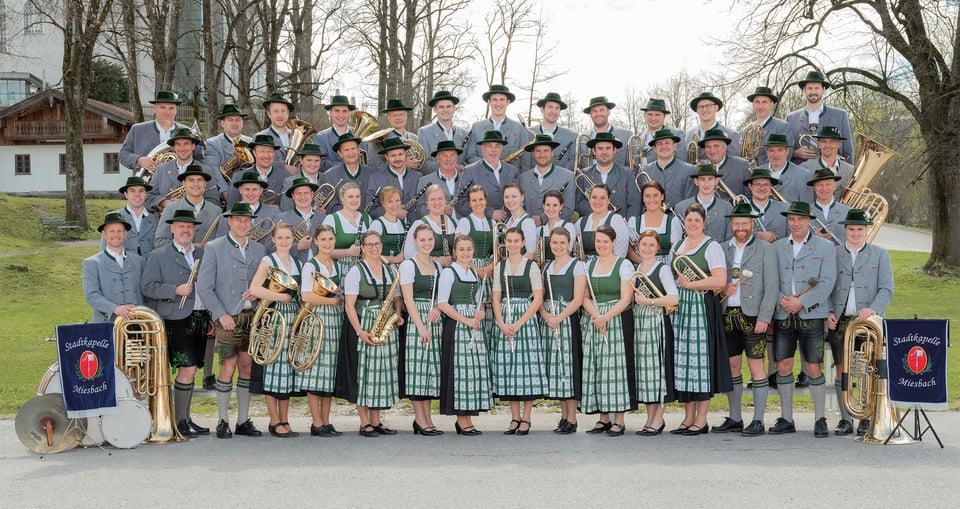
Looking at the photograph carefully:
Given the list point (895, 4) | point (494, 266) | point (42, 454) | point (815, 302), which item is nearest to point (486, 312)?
point (494, 266)

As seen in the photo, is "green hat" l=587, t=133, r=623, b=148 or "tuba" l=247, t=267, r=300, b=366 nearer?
"tuba" l=247, t=267, r=300, b=366

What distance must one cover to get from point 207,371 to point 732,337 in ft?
17.3

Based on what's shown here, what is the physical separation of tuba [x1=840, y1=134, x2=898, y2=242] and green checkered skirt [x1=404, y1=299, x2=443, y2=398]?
165 inches

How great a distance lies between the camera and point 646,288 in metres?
7.49

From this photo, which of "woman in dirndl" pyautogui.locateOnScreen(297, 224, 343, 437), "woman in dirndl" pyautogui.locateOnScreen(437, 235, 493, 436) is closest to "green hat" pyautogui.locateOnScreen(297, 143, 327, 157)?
"woman in dirndl" pyautogui.locateOnScreen(297, 224, 343, 437)

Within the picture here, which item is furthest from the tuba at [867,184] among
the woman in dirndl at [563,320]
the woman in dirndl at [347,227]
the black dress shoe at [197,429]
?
the black dress shoe at [197,429]

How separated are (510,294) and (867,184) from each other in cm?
372

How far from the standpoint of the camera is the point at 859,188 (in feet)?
27.8

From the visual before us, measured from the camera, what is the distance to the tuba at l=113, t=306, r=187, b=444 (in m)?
7.27

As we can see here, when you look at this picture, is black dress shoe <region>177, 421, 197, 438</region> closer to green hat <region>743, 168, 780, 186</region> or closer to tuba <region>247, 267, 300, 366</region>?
tuba <region>247, 267, 300, 366</region>

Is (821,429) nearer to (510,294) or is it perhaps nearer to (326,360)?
(510,294)

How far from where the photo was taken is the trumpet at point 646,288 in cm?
743

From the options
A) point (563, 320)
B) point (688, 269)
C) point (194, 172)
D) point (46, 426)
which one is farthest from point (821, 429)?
point (46, 426)

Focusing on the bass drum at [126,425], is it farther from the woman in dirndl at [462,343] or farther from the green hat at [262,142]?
the green hat at [262,142]
